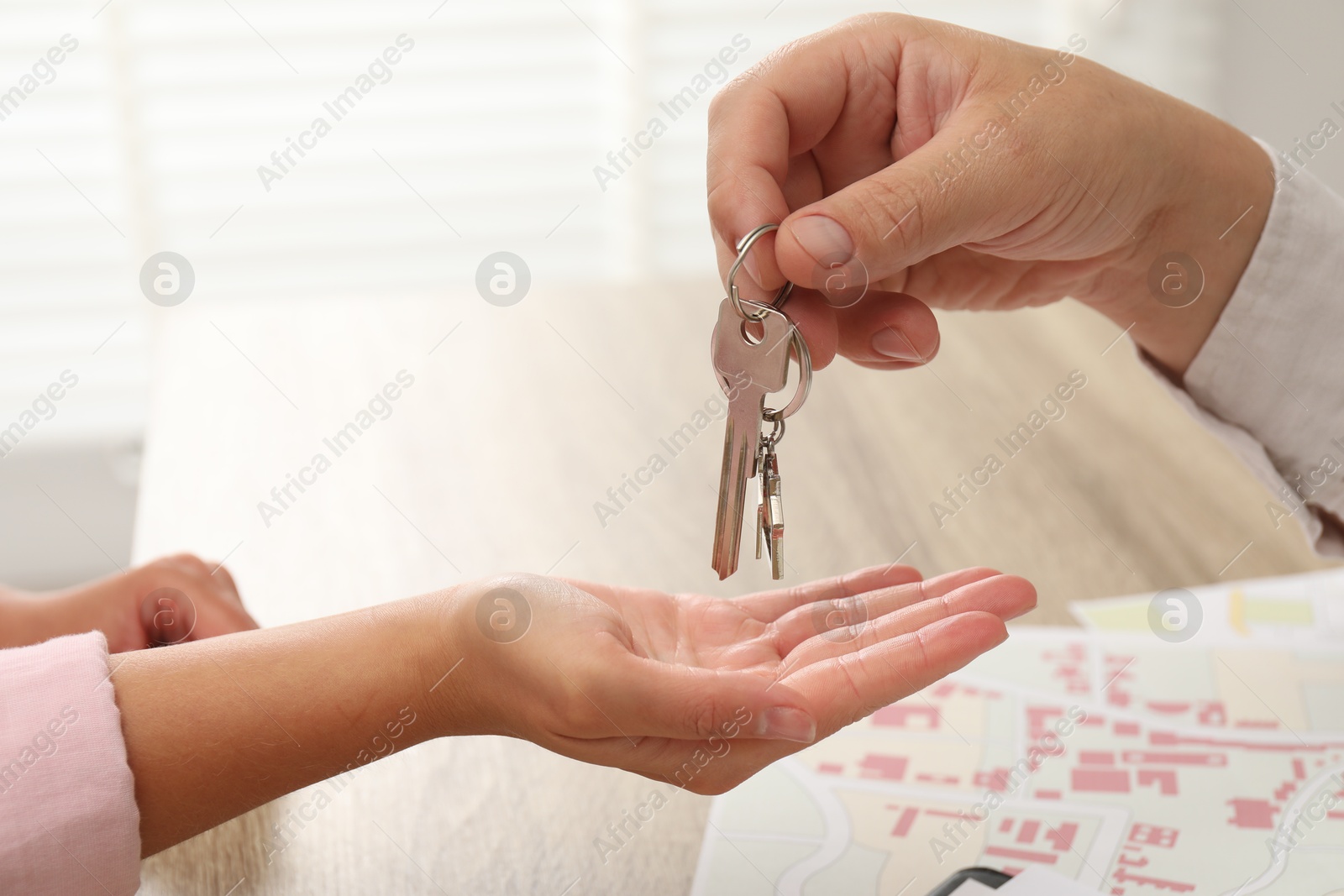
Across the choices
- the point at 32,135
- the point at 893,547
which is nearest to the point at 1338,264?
the point at 893,547

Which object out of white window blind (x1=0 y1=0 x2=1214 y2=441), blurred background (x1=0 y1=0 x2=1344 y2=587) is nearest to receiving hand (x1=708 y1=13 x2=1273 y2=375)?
blurred background (x1=0 y1=0 x2=1344 y2=587)

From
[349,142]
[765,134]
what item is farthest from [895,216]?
[349,142]

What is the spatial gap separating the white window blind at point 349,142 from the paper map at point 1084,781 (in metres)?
2.98

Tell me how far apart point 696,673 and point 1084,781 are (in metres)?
0.50

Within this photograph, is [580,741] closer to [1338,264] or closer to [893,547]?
[893,547]

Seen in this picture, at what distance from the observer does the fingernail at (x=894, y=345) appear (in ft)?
4.38

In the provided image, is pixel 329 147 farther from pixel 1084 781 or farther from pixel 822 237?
pixel 1084 781

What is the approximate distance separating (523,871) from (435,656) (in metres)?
0.22

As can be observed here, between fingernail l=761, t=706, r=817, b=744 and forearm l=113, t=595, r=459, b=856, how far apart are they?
0.97 feet

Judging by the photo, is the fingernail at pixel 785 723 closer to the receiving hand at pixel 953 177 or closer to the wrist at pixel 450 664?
the wrist at pixel 450 664

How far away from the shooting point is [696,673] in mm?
900

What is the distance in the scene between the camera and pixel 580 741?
0.98 m

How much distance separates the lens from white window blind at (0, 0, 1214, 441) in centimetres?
367

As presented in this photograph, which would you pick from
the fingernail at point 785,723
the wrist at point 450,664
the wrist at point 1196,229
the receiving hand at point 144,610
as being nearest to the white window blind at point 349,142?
the receiving hand at point 144,610
